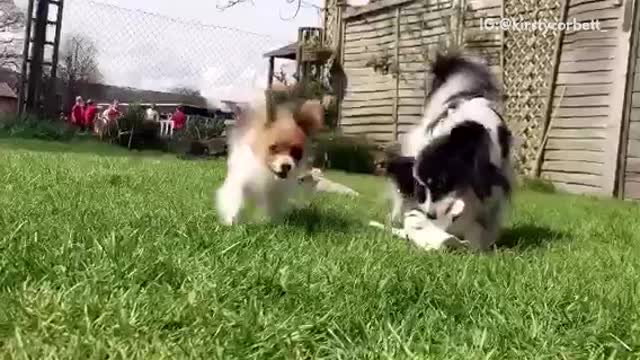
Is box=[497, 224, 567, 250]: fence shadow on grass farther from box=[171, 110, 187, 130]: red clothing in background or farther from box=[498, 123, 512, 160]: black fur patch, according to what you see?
box=[171, 110, 187, 130]: red clothing in background

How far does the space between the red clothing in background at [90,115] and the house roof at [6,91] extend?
1.97 metres

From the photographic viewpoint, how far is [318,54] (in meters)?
13.2

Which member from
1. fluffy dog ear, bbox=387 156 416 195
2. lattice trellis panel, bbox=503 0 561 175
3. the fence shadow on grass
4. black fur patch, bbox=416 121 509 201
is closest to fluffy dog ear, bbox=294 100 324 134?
fluffy dog ear, bbox=387 156 416 195

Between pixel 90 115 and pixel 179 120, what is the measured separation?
211cm

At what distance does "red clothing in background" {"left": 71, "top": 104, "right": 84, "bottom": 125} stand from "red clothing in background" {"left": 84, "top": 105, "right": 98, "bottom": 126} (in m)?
0.08

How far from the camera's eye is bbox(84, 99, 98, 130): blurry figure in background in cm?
1546

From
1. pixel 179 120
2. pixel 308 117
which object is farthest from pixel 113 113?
pixel 308 117

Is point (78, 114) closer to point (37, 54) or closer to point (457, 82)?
point (37, 54)

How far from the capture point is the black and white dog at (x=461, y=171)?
3760 millimetres

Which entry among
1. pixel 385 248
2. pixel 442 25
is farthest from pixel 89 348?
pixel 442 25

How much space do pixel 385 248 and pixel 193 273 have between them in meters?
1.13

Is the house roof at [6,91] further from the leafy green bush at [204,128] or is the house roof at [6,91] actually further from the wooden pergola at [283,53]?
the wooden pergola at [283,53]

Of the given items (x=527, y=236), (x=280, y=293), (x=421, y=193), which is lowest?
(x=280, y=293)

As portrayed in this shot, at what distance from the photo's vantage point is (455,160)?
375cm
